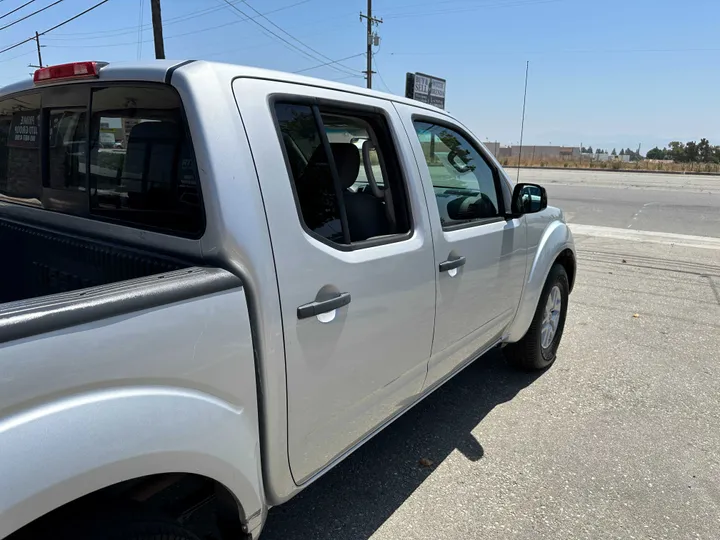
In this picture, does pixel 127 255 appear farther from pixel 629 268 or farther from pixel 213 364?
pixel 629 268

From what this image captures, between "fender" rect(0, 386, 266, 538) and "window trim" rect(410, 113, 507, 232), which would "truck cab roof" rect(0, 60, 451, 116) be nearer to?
"window trim" rect(410, 113, 507, 232)

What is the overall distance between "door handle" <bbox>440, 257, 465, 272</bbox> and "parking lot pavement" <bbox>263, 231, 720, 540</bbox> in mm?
1157

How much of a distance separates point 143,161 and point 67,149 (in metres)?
0.64

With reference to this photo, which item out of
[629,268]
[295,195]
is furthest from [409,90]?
Result: [295,195]

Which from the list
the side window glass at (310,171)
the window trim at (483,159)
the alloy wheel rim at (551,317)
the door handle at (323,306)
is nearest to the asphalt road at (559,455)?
Result: the alloy wheel rim at (551,317)

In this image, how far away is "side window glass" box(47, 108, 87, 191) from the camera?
2.32 m

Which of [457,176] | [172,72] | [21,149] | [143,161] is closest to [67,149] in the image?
[21,149]

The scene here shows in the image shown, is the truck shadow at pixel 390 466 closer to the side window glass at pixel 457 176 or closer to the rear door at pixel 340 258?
the rear door at pixel 340 258

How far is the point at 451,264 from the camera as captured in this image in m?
2.63

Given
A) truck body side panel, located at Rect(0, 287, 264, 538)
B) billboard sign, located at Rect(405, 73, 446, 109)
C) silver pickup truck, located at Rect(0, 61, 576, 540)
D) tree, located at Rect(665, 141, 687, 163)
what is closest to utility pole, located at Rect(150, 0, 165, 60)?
billboard sign, located at Rect(405, 73, 446, 109)

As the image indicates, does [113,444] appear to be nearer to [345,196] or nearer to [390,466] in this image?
[345,196]

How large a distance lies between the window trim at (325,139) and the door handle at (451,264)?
252mm

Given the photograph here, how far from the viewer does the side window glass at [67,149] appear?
7.61 feet

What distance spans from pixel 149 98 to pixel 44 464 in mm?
1295
